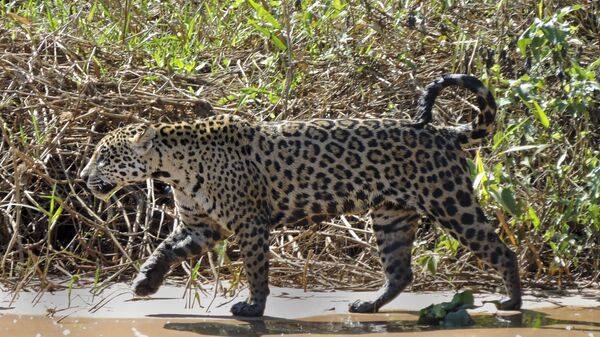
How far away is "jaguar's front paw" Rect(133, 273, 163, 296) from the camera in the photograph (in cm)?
719

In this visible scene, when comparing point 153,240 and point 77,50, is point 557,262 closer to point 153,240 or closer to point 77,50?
point 153,240

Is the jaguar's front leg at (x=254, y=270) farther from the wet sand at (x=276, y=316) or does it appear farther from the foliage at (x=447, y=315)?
the foliage at (x=447, y=315)

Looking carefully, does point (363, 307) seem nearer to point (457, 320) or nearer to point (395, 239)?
point (395, 239)

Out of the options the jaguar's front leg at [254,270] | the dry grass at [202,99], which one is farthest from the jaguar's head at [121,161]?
the jaguar's front leg at [254,270]

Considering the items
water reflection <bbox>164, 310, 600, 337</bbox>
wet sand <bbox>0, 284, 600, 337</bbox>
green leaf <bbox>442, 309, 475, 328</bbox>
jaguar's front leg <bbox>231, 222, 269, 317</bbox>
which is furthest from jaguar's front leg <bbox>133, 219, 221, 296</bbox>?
green leaf <bbox>442, 309, 475, 328</bbox>

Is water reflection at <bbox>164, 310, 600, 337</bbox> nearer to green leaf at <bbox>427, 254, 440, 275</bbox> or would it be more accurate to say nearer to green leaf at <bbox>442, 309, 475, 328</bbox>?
green leaf at <bbox>442, 309, 475, 328</bbox>

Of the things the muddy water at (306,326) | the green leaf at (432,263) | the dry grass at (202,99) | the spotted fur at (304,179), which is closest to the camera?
the muddy water at (306,326)

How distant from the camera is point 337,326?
6.86 metres

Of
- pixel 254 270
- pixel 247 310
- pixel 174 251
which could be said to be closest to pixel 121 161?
pixel 174 251

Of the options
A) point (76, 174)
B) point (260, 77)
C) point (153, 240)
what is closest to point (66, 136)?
point (76, 174)

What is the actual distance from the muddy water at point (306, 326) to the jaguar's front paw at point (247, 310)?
0.08 meters

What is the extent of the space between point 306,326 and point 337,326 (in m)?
0.19

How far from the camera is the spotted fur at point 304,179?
7164 mm

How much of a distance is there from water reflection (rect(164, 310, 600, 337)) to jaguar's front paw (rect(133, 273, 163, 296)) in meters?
0.50
